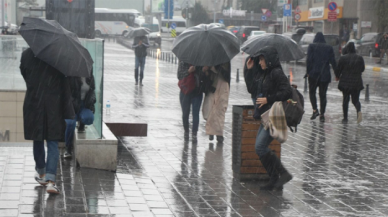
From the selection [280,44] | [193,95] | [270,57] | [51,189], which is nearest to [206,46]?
[193,95]

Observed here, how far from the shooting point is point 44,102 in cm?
679

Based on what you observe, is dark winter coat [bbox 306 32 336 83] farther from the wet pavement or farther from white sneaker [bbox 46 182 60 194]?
white sneaker [bbox 46 182 60 194]

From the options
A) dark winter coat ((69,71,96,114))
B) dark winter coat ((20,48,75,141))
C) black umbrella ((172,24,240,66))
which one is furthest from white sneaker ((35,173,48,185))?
black umbrella ((172,24,240,66))

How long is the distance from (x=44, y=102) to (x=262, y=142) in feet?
7.78

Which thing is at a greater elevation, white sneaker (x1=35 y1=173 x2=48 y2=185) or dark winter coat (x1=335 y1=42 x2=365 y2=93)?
dark winter coat (x1=335 y1=42 x2=365 y2=93)

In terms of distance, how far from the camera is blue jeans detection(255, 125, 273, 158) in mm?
7512

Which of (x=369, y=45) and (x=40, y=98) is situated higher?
(x=369, y=45)

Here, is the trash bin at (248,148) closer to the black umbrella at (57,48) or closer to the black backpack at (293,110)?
the black backpack at (293,110)

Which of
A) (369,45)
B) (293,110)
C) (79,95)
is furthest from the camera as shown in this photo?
(369,45)

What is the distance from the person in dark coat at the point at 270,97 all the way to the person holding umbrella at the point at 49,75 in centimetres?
190

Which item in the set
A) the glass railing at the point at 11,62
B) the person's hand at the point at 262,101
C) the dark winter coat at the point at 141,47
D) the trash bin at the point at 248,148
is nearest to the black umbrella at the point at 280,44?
the trash bin at the point at 248,148

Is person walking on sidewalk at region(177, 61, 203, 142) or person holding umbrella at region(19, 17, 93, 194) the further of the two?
person walking on sidewalk at region(177, 61, 203, 142)

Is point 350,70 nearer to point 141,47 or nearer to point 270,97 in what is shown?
point 270,97

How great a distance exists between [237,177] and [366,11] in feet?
170
